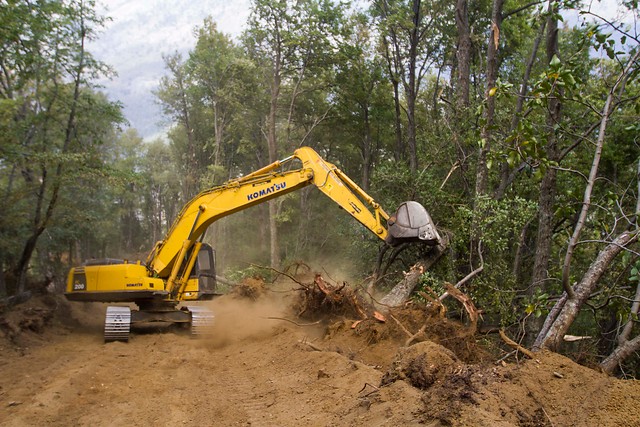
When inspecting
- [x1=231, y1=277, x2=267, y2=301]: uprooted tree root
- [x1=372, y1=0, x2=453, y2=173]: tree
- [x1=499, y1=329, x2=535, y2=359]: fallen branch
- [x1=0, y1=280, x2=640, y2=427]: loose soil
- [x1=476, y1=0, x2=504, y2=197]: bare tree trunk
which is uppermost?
[x1=372, y1=0, x2=453, y2=173]: tree

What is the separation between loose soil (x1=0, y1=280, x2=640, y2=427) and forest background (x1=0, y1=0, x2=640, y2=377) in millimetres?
1411

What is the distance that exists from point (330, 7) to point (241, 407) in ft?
69.1

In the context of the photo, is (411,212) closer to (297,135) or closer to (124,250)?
(297,135)

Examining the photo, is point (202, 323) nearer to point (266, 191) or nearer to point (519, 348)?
point (266, 191)

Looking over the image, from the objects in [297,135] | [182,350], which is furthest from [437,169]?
[297,135]

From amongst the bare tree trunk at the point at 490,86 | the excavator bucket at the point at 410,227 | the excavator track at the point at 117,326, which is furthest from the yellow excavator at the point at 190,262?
the bare tree trunk at the point at 490,86

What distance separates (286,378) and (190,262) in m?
5.53

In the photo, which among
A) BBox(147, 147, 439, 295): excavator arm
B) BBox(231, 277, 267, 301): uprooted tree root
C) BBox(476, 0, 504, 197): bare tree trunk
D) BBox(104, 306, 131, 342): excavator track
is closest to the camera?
BBox(147, 147, 439, 295): excavator arm

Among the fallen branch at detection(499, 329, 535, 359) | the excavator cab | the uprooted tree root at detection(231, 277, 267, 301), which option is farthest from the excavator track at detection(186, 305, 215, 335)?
the fallen branch at detection(499, 329, 535, 359)

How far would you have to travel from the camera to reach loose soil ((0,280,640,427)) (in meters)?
4.71

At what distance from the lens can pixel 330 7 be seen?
24297mm

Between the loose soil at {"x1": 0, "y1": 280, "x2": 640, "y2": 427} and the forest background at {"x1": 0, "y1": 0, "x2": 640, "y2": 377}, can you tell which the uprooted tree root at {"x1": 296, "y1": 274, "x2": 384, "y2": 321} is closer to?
the loose soil at {"x1": 0, "y1": 280, "x2": 640, "y2": 427}

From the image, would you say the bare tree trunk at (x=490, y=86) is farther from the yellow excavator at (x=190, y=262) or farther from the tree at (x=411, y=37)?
the tree at (x=411, y=37)

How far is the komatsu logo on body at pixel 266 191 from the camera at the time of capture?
11674 mm
